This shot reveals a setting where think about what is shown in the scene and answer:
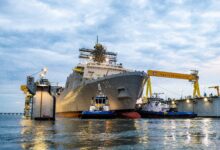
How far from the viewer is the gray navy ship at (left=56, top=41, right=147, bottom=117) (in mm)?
57406

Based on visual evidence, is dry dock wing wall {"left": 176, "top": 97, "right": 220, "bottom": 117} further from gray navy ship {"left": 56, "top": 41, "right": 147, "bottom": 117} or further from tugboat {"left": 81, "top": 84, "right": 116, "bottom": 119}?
tugboat {"left": 81, "top": 84, "right": 116, "bottom": 119}

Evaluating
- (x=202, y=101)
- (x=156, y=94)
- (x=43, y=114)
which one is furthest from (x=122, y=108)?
(x=202, y=101)

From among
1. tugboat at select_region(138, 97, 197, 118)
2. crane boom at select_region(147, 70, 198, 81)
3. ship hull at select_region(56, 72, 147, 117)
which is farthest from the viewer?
crane boom at select_region(147, 70, 198, 81)

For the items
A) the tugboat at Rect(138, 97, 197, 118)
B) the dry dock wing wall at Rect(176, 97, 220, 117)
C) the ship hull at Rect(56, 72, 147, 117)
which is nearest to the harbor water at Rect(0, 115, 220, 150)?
the ship hull at Rect(56, 72, 147, 117)

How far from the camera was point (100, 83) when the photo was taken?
196 feet

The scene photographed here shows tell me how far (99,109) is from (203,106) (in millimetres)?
41813

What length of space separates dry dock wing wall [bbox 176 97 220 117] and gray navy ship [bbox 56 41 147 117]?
29.3 m

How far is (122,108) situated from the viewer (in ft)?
193

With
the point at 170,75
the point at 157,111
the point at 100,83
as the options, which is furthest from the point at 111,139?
the point at 170,75

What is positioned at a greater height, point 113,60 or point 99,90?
point 113,60

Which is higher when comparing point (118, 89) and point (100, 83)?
point (100, 83)

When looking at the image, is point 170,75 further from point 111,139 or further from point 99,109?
point 111,139

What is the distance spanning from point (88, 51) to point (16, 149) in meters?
67.4

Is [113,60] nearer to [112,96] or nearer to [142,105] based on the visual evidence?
[142,105]
